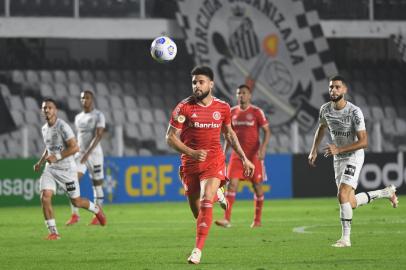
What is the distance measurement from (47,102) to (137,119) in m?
14.0

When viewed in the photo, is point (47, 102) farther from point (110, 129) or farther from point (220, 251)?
point (110, 129)

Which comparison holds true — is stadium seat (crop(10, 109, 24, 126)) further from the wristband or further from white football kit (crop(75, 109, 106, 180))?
the wristband

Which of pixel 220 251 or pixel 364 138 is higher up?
pixel 364 138

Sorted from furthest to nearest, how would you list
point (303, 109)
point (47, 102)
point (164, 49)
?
point (303, 109) → point (47, 102) → point (164, 49)

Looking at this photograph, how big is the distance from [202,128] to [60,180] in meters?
4.14

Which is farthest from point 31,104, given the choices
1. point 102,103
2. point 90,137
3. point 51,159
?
point 51,159

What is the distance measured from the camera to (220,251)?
11242mm

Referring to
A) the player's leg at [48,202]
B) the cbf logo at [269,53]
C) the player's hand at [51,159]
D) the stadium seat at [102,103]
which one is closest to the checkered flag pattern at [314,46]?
the cbf logo at [269,53]

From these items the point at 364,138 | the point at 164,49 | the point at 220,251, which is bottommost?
the point at 220,251

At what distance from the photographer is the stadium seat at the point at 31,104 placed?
89.0 ft

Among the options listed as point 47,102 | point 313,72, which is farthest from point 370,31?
point 47,102

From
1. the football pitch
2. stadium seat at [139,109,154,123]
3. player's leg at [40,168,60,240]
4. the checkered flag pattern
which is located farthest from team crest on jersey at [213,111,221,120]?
the checkered flag pattern

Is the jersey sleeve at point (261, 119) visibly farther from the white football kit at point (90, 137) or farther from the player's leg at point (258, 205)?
the white football kit at point (90, 137)

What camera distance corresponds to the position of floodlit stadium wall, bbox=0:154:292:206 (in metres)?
22.4
